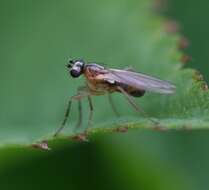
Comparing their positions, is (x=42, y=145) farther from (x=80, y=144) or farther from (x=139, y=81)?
(x=80, y=144)

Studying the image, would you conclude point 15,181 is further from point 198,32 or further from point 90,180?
point 198,32

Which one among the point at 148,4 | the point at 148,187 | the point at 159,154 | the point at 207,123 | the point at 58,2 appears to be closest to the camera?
the point at 207,123

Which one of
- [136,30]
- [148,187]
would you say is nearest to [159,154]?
[148,187]

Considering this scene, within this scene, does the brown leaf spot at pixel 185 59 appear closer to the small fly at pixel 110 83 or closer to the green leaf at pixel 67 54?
the green leaf at pixel 67 54

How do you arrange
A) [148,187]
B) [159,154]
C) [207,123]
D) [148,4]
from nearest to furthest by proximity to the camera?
[207,123] < [148,187] < [159,154] < [148,4]

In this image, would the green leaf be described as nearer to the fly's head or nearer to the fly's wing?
the fly's wing

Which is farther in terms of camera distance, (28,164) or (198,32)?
(198,32)
